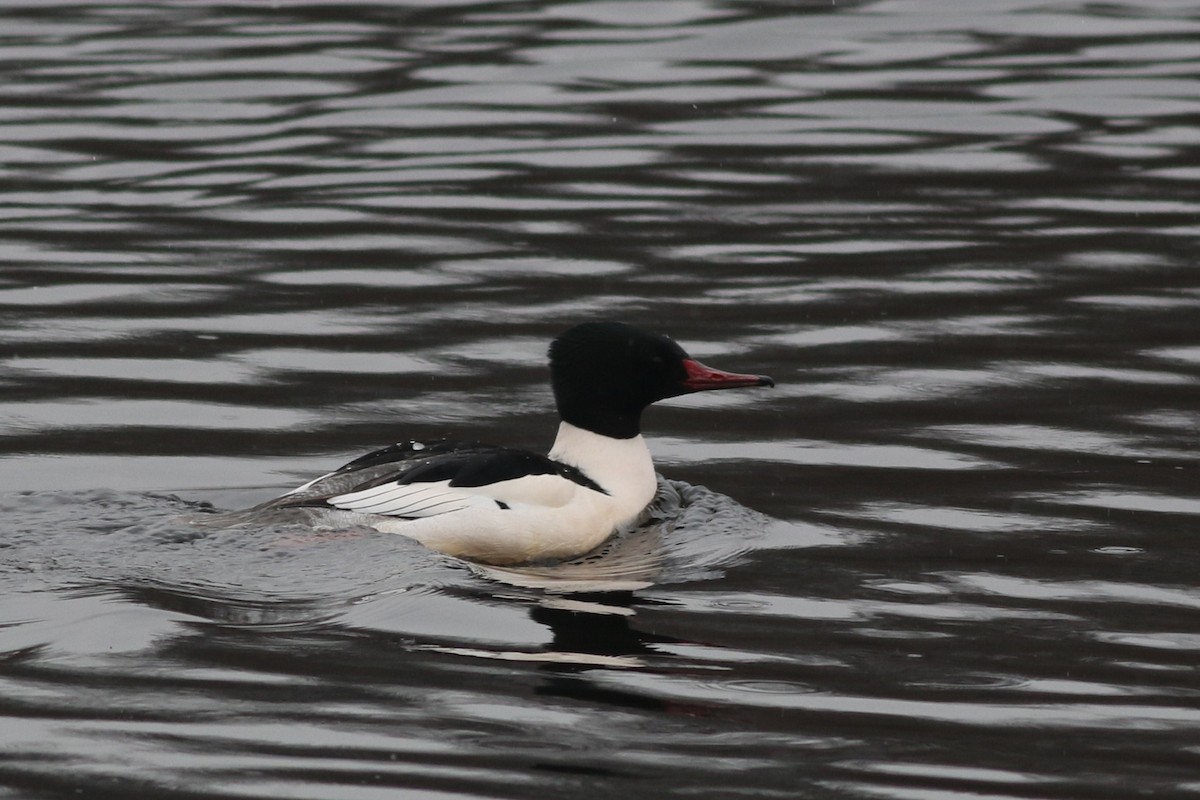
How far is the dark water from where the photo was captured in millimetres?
6277

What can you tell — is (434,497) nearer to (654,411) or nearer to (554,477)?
(554,477)

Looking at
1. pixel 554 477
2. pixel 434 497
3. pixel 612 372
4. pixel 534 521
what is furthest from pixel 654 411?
pixel 434 497

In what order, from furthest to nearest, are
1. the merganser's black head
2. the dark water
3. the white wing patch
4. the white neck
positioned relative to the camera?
the merganser's black head, the white neck, the white wing patch, the dark water

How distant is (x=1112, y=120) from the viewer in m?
17.0

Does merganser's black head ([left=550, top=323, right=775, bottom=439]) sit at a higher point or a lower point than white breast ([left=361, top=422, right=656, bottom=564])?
higher

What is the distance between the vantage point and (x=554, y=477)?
8695mm

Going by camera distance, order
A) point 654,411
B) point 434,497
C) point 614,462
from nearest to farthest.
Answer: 1. point 434,497
2. point 614,462
3. point 654,411

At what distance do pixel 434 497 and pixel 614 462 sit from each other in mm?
1064

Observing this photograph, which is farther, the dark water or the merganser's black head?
the merganser's black head

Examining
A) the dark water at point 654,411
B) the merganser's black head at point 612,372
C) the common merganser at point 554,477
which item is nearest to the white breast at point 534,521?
the common merganser at point 554,477

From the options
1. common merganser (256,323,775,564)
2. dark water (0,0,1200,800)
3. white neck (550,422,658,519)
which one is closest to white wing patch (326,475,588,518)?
common merganser (256,323,775,564)

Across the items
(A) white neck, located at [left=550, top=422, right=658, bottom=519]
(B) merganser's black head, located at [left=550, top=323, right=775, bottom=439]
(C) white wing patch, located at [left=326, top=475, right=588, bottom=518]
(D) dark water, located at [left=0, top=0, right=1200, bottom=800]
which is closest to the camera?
(D) dark water, located at [left=0, top=0, right=1200, bottom=800]

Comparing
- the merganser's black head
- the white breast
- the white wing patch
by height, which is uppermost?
the merganser's black head

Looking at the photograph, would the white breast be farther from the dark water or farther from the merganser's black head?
the merganser's black head
